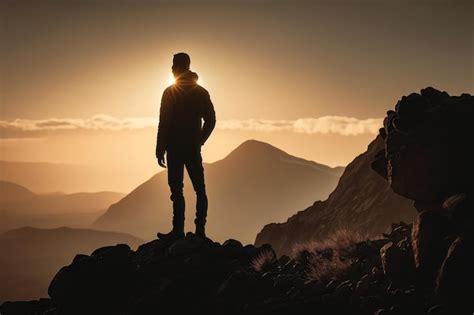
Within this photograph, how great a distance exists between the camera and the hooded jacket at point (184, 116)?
13414 mm

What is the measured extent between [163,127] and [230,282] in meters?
4.10

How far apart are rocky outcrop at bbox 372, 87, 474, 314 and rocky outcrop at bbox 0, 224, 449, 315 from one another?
0.51 metres

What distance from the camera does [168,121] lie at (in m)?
13.5

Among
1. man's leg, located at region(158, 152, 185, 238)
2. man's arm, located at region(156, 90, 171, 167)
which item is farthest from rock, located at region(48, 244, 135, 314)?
man's arm, located at region(156, 90, 171, 167)

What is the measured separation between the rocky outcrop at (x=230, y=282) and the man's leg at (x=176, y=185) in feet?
1.65

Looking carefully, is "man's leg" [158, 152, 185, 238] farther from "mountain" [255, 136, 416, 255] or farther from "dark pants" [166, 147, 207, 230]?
"mountain" [255, 136, 416, 255]

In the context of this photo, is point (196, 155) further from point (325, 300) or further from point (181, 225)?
point (325, 300)

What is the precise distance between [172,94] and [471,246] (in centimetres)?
715

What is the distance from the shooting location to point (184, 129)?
13.4 m

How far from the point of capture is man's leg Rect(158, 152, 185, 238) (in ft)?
44.3

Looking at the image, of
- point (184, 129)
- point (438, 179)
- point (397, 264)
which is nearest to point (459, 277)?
point (397, 264)

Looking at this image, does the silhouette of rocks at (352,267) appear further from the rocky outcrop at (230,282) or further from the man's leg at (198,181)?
the man's leg at (198,181)

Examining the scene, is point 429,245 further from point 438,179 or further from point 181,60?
point 181,60

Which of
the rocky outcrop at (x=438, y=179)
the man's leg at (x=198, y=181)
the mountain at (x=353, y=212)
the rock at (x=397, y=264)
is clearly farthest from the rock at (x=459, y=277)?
the mountain at (x=353, y=212)
